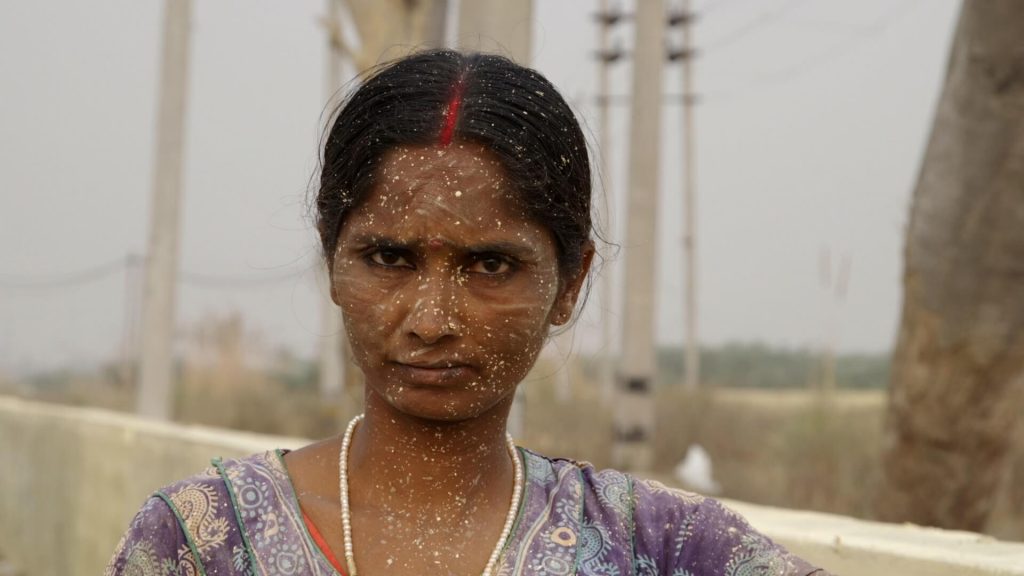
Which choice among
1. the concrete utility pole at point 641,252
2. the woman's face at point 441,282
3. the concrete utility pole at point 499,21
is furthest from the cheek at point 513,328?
the concrete utility pole at point 641,252

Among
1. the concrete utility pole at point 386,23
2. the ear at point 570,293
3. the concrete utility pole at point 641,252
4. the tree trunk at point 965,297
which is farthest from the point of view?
the concrete utility pole at point 641,252

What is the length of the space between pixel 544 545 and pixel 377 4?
8747 millimetres

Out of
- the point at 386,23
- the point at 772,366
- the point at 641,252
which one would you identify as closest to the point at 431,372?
the point at 386,23

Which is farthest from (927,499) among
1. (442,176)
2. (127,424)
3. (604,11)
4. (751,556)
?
(604,11)

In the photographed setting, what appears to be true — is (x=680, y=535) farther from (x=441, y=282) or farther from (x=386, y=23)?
(x=386, y=23)

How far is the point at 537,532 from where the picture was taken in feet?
6.72

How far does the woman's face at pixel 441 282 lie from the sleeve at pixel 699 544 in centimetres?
31

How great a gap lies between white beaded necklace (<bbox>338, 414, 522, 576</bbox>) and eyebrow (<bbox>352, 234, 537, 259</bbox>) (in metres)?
0.32

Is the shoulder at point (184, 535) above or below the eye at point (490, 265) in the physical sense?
below

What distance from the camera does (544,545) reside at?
6.64 feet

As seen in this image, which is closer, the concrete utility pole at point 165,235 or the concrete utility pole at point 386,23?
the concrete utility pole at point 386,23

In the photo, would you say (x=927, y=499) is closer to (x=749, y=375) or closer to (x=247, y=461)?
(x=247, y=461)

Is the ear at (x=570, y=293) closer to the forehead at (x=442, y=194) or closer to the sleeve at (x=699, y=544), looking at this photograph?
the forehead at (x=442, y=194)

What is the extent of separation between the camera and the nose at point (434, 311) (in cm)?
193
